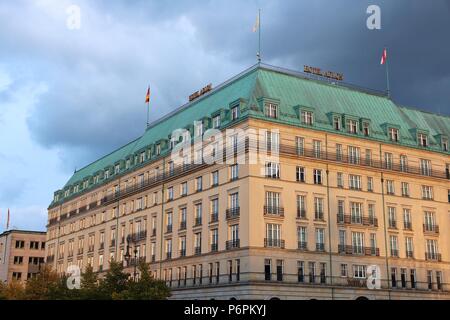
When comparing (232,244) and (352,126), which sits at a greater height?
(352,126)

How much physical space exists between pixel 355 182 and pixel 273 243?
15049 mm

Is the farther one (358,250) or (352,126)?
(352,126)

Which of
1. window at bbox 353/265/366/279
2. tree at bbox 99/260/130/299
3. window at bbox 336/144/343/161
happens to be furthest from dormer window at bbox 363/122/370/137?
tree at bbox 99/260/130/299

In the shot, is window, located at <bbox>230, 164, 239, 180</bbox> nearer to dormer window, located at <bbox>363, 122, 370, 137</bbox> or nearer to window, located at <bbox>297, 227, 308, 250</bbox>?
window, located at <bbox>297, 227, 308, 250</bbox>

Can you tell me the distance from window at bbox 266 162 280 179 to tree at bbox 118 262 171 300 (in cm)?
1719

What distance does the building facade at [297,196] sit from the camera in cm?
6294

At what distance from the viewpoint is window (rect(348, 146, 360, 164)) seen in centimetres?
7082

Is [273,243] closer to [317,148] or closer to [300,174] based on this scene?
[300,174]

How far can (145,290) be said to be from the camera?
5362cm

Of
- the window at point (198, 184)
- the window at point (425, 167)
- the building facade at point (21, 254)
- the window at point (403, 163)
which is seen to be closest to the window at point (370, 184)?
the window at point (403, 163)

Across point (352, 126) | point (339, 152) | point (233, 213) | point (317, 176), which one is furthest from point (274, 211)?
point (352, 126)

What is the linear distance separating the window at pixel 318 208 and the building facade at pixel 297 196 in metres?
0.14
